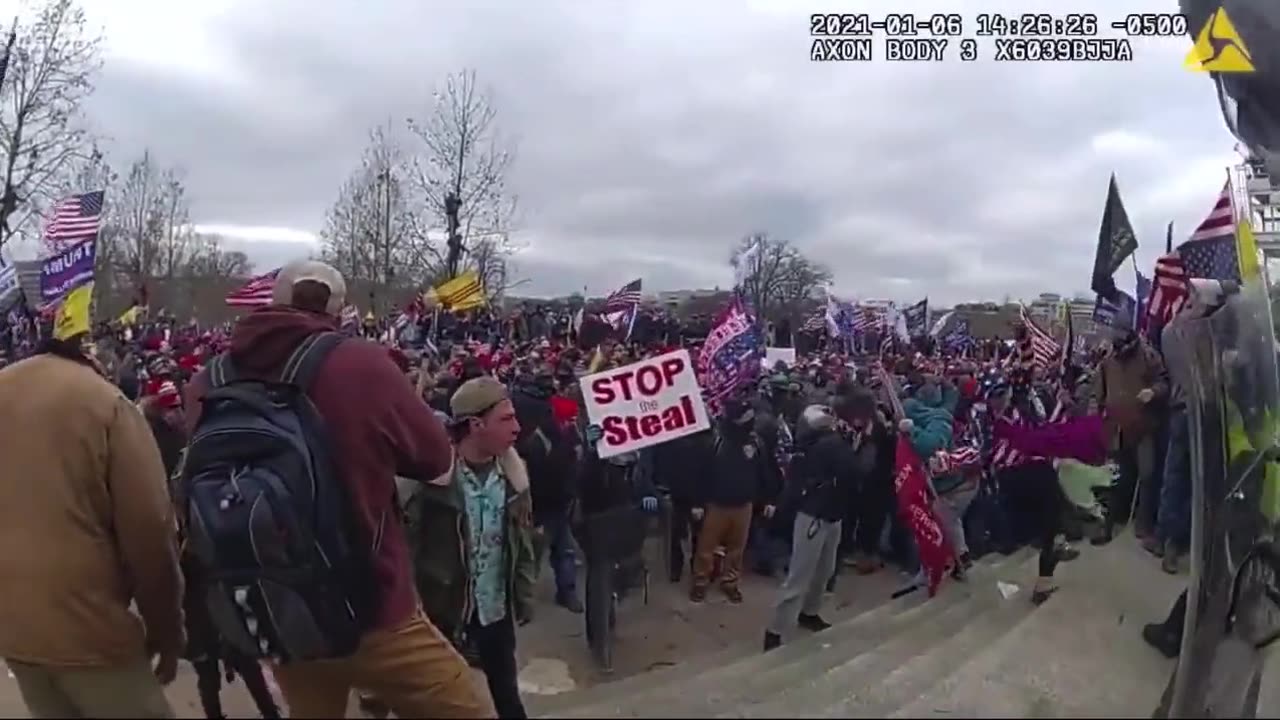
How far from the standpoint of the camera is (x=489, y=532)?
485 cm

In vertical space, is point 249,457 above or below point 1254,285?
below

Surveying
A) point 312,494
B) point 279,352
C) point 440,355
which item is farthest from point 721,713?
point 440,355

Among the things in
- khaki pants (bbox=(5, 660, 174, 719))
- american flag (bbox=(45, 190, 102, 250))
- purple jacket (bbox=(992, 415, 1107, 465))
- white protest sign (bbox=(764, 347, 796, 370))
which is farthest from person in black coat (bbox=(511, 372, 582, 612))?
white protest sign (bbox=(764, 347, 796, 370))

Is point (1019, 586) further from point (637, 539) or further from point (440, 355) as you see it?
point (440, 355)

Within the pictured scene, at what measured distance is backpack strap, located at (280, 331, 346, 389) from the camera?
9.48 ft

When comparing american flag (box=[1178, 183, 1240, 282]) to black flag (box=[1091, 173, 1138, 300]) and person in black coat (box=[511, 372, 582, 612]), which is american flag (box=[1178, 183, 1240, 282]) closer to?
black flag (box=[1091, 173, 1138, 300])

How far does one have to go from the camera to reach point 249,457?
282cm

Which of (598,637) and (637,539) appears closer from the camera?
(598,637)

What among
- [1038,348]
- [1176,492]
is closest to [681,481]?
[1176,492]

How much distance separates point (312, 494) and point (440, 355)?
14128 mm

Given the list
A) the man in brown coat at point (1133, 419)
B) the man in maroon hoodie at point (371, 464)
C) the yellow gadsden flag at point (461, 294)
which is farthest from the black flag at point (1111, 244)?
the yellow gadsden flag at point (461, 294)

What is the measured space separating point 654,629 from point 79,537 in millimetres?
5734

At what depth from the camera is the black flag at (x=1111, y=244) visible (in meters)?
11.2

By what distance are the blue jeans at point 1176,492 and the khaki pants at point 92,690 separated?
467cm
